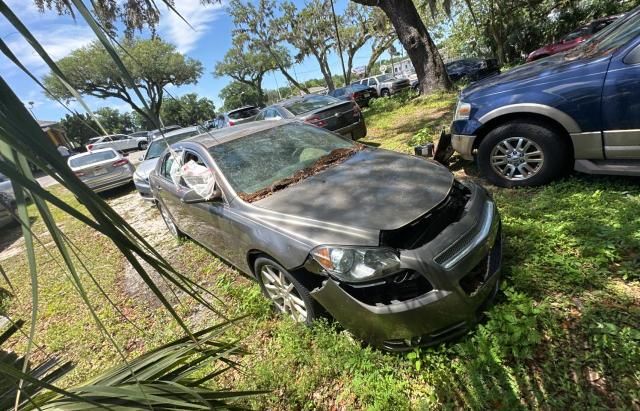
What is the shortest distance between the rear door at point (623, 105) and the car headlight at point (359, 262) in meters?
2.47

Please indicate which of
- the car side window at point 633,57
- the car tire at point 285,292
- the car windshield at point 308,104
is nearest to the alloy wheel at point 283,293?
the car tire at point 285,292

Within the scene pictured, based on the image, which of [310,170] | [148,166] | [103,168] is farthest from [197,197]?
[103,168]

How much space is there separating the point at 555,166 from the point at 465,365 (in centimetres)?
243

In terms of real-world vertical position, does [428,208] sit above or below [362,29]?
below

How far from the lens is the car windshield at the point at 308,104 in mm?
7523

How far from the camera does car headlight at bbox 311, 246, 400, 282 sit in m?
1.97

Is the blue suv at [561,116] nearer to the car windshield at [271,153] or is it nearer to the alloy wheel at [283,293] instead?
the car windshield at [271,153]

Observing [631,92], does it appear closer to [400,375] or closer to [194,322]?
[400,375]

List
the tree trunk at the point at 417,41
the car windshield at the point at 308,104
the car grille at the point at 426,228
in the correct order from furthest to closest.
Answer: the tree trunk at the point at 417,41 → the car windshield at the point at 308,104 → the car grille at the point at 426,228

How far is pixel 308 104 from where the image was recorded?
7.84 meters

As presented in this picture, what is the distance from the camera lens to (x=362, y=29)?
92.5 ft

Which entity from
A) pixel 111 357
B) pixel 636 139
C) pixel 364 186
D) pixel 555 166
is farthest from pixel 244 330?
pixel 636 139

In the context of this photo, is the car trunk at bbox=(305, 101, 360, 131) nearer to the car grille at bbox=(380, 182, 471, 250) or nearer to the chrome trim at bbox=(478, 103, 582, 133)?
the chrome trim at bbox=(478, 103, 582, 133)

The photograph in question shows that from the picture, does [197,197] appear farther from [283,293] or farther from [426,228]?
[426,228]
